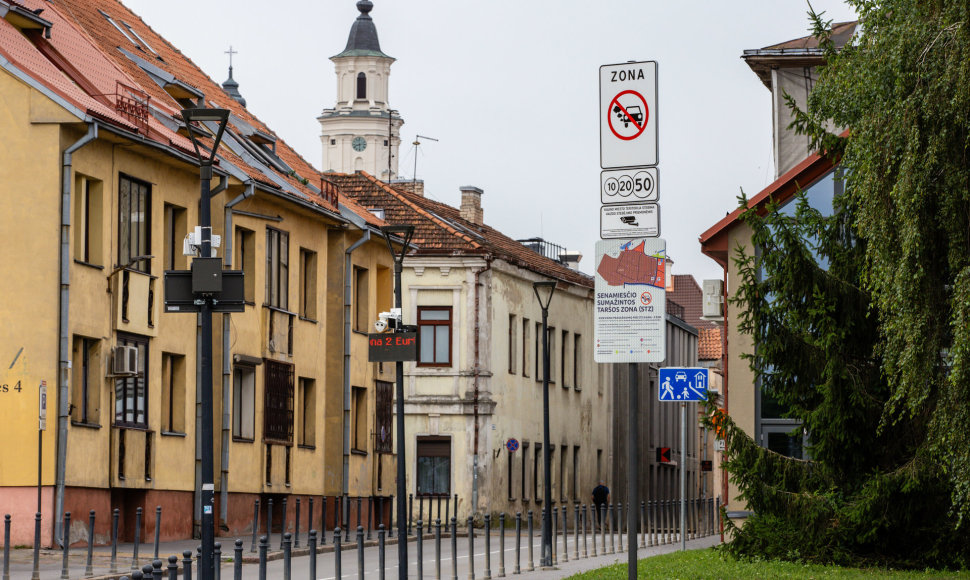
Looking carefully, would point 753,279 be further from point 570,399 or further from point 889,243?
point 570,399

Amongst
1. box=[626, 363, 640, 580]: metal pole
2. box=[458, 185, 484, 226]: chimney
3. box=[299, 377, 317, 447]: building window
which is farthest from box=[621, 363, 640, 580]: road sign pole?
box=[458, 185, 484, 226]: chimney

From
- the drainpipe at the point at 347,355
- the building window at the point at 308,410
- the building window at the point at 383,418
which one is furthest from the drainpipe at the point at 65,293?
the building window at the point at 383,418

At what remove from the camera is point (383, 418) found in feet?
131

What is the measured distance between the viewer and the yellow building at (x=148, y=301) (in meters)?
24.9

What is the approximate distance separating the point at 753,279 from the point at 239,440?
13.3 meters

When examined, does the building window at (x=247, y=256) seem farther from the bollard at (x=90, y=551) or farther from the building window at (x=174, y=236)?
the bollard at (x=90, y=551)

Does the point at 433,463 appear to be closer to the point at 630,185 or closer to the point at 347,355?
the point at 347,355

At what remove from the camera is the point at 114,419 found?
26.8 metres

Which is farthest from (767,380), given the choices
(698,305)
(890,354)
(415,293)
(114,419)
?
(698,305)

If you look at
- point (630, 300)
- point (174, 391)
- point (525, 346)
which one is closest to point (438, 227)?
point (525, 346)

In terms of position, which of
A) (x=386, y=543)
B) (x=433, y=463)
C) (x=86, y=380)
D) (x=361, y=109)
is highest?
(x=361, y=109)

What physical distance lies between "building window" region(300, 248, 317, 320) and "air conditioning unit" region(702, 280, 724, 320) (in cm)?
902

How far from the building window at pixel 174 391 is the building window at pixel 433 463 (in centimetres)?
1976

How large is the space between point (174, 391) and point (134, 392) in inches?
75.1
